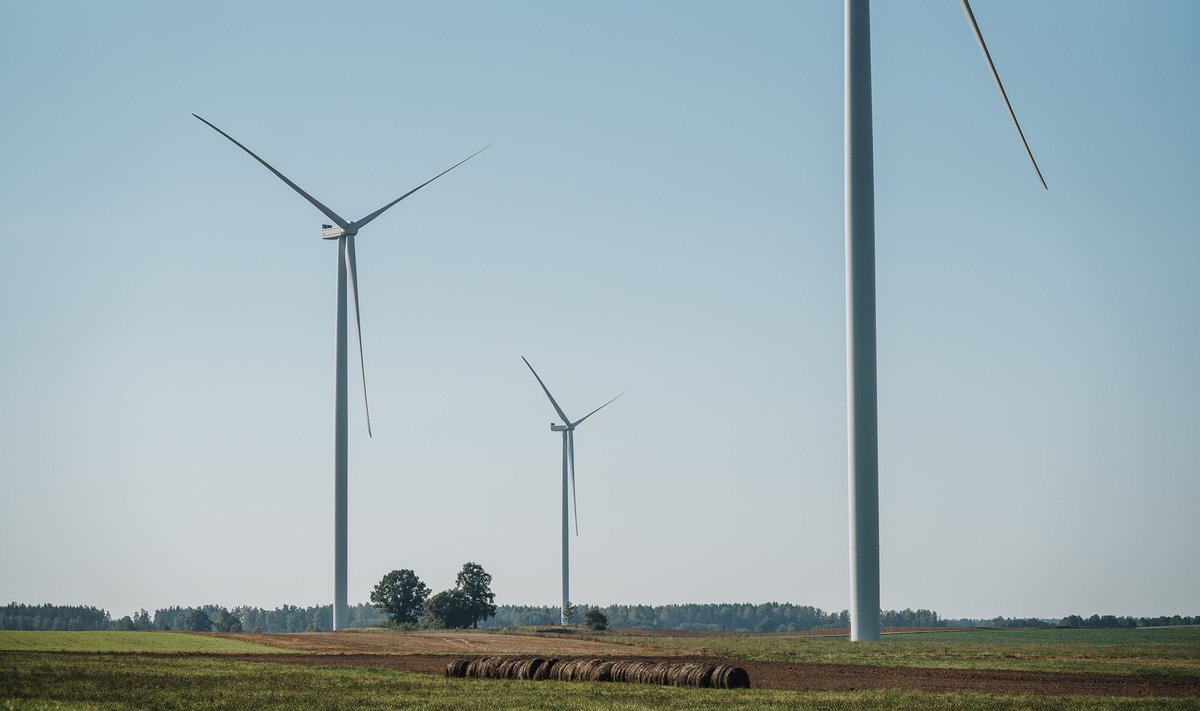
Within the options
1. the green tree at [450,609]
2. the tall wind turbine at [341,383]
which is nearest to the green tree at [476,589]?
the green tree at [450,609]

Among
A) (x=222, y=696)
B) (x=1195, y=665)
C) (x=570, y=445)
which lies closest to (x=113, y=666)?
(x=222, y=696)

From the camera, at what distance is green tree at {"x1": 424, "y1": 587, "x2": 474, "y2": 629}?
164 m

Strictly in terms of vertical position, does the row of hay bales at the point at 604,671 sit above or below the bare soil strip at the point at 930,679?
above

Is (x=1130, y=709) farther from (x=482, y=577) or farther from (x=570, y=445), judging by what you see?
(x=482, y=577)

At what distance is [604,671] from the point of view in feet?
199

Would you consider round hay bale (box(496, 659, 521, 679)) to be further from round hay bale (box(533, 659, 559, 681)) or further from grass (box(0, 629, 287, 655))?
grass (box(0, 629, 287, 655))

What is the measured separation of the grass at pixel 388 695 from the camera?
4575cm

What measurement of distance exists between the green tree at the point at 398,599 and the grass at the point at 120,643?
67.7 meters

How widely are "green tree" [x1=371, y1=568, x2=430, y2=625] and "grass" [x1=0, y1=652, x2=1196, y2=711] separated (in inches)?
4339

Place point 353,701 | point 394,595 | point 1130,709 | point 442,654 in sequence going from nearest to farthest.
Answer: point 1130,709
point 353,701
point 442,654
point 394,595

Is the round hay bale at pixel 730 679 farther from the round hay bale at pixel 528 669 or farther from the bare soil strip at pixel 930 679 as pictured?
the round hay bale at pixel 528 669

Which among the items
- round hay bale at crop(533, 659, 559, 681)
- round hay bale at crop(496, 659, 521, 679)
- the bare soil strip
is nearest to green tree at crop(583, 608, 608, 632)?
the bare soil strip

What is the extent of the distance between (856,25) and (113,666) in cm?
6515

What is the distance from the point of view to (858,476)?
8875 centimetres
